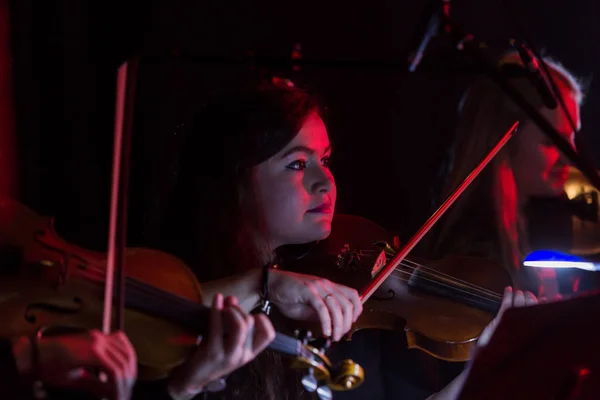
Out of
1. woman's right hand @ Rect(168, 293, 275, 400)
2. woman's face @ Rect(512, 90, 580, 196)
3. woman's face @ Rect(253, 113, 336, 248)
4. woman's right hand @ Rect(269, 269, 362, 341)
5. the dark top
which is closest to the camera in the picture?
the dark top

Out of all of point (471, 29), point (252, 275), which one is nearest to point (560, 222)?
point (471, 29)

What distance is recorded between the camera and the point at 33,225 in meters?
0.85

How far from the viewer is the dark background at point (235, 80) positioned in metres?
1.40

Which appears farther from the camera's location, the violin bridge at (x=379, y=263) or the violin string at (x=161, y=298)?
the violin bridge at (x=379, y=263)

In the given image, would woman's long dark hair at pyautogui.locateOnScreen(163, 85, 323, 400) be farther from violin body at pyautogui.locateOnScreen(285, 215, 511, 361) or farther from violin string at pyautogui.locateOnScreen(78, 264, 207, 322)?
violin string at pyautogui.locateOnScreen(78, 264, 207, 322)

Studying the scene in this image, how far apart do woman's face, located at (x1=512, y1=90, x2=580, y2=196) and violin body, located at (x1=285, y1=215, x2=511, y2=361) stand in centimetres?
43

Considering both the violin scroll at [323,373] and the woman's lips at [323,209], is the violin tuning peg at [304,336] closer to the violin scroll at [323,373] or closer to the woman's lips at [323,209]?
the violin scroll at [323,373]

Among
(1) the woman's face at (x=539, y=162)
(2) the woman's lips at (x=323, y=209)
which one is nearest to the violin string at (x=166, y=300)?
(2) the woman's lips at (x=323, y=209)

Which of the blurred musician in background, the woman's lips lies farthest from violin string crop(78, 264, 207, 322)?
the blurred musician in background

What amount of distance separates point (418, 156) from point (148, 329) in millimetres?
1123

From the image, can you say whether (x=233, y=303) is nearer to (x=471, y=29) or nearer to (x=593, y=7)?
(x=471, y=29)

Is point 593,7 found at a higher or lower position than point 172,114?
higher

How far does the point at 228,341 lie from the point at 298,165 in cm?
52

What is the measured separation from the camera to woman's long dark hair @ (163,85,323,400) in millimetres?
1395
